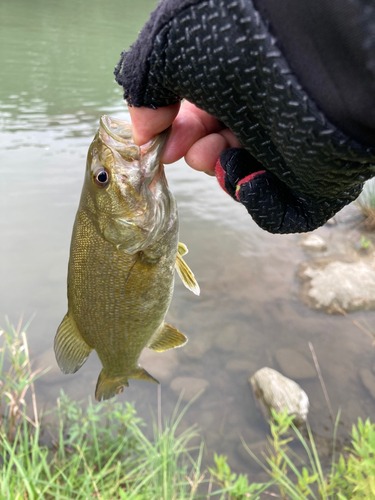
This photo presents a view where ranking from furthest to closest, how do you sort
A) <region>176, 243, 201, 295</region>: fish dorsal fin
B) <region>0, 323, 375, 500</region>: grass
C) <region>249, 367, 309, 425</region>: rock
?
<region>249, 367, 309, 425</region>: rock
<region>176, 243, 201, 295</region>: fish dorsal fin
<region>0, 323, 375, 500</region>: grass

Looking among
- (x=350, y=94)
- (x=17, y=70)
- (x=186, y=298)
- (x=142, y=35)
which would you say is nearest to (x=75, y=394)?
(x=186, y=298)

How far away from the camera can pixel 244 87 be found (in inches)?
45.5

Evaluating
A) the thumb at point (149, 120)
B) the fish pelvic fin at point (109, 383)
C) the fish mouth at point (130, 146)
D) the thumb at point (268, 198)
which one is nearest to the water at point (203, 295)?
the fish pelvic fin at point (109, 383)

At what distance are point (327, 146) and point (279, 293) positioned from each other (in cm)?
486

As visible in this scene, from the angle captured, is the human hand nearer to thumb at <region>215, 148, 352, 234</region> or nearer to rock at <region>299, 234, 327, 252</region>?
thumb at <region>215, 148, 352, 234</region>

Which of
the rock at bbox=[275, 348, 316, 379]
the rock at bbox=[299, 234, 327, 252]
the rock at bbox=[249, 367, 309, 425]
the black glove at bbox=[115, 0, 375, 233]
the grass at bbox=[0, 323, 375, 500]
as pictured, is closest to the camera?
the black glove at bbox=[115, 0, 375, 233]

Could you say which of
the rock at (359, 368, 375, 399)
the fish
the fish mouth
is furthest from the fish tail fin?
the rock at (359, 368, 375, 399)

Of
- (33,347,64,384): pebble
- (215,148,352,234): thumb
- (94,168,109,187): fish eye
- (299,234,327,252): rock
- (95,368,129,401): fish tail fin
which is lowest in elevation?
(33,347,64,384): pebble

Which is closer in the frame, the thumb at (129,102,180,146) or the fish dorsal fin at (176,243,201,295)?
the thumb at (129,102,180,146)

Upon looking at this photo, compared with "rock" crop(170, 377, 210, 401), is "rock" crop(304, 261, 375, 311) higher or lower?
higher

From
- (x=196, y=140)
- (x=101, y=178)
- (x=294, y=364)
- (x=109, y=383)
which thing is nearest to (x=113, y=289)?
(x=101, y=178)

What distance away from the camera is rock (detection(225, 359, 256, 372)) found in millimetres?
4676

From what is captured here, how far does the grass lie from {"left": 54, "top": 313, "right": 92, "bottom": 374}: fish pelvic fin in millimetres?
671

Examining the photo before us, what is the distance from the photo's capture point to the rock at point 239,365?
15.3 feet
